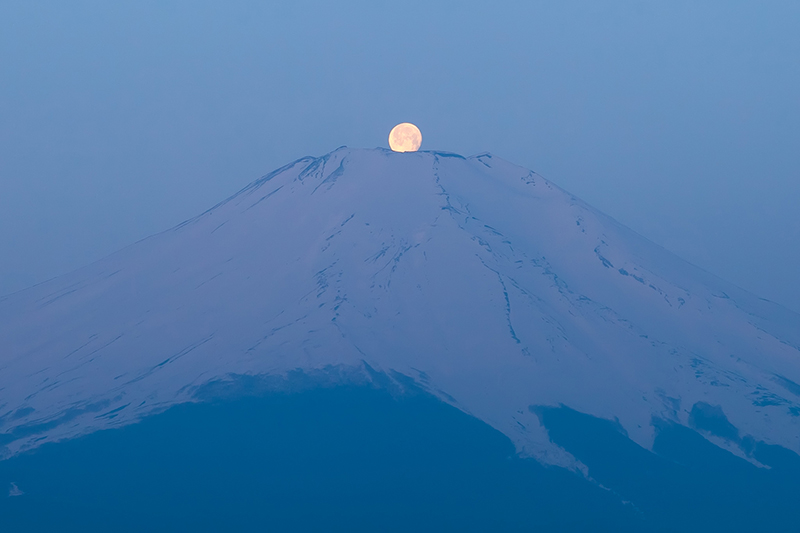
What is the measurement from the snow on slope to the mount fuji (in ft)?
0.23

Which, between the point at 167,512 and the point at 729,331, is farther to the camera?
the point at 729,331

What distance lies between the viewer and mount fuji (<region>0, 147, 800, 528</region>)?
78.6 feet

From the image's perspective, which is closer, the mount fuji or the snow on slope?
the mount fuji

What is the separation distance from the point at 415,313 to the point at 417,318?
24 centimetres

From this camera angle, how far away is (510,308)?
86.3ft

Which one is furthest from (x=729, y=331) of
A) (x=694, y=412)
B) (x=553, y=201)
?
(x=553, y=201)

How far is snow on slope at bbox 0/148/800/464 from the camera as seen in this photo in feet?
79.6

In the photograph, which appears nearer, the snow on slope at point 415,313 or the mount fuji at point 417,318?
the mount fuji at point 417,318

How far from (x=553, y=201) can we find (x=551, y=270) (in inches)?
163

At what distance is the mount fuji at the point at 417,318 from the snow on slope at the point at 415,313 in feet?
0.23

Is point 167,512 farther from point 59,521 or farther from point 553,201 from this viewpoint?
point 553,201

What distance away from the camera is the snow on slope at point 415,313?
79.6 ft

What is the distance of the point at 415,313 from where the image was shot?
26031 millimetres

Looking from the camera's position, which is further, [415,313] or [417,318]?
[415,313]
